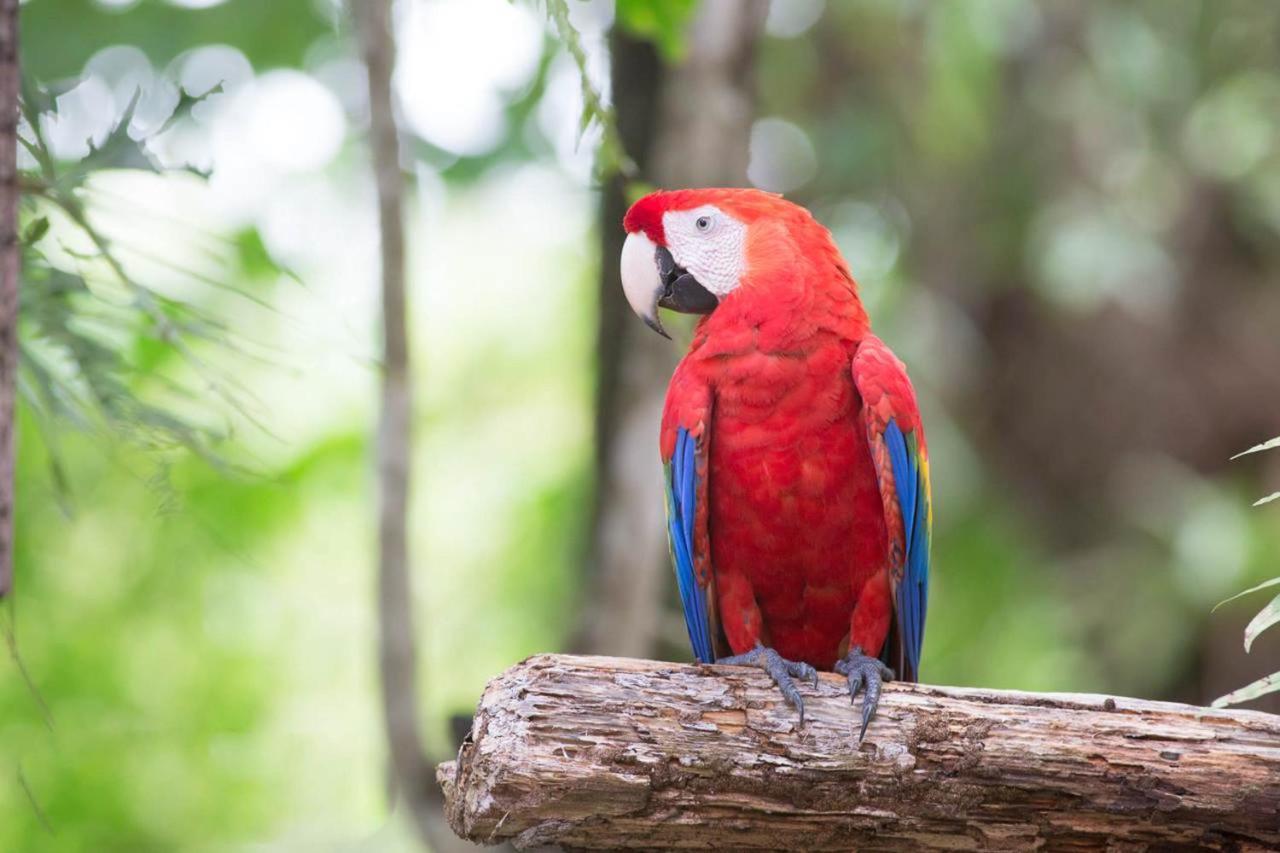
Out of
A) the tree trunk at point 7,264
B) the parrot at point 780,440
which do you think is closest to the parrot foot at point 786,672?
the parrot at point 780,440

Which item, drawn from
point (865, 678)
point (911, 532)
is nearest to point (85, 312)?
point (865, 678)

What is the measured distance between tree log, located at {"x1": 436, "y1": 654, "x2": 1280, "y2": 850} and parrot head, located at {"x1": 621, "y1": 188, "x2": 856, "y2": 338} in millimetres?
919

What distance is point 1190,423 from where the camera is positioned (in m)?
5.84

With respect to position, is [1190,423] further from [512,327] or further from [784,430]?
[784,430]

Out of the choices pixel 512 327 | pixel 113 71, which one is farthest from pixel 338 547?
pixel 113 71

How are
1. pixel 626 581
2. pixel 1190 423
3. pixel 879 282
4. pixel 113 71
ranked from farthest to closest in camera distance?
pixel 1190 423 < pixel 879 282 < pixel 113 71 < pixel 626 581

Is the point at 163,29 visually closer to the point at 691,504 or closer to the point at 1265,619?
the point at 691,504

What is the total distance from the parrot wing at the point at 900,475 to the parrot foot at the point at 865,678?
271 mm

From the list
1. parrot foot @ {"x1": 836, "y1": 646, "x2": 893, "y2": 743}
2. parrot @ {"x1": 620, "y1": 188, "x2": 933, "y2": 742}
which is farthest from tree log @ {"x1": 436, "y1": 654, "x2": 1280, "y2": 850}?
parrot @ {"x1": 620, "y1": 188, "x2": 933, "y2": 742}

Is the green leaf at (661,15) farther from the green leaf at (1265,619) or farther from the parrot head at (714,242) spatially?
the green leaf at (1265,619)

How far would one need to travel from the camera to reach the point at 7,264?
147 centimetres

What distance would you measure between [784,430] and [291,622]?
441cm

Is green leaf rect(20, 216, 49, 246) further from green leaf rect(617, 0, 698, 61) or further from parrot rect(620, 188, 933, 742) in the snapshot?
green leaf rect(617, 0, 698, 61)

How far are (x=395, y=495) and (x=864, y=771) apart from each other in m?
1.66
